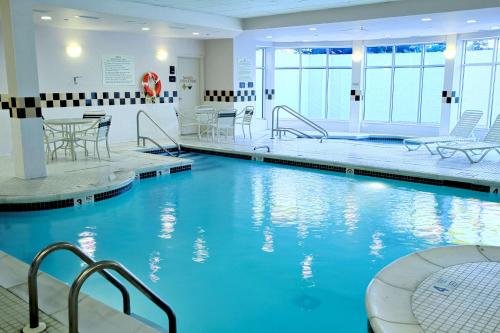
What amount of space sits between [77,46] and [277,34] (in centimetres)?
428

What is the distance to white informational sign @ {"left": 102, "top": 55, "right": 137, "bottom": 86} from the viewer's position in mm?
9453

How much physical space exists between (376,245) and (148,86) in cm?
722

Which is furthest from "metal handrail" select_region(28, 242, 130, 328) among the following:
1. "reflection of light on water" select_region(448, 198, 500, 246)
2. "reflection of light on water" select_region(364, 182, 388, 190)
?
"reflection of light on water" select_region(364, 182, 388, 190)

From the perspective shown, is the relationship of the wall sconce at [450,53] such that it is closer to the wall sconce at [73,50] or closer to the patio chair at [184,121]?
the patio chair at [184,121]

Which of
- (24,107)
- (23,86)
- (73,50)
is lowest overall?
(24,107)

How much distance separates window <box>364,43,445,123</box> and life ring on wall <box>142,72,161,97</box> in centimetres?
566

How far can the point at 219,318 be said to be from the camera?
2.97 metres

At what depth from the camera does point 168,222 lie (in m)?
4.96

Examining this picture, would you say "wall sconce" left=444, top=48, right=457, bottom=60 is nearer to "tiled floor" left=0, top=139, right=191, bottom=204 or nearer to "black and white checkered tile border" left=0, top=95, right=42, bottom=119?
"tiled floor" left=0, top=139, right=191, bottom=204

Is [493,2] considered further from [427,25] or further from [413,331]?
[413,331]

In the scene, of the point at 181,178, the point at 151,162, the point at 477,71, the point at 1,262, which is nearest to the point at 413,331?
the point at 1,262

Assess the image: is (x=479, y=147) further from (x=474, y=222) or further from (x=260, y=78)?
(x=260, y=78)

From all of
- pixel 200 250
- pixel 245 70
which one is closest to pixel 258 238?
pixel 200 250

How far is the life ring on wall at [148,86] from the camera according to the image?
398 inches
